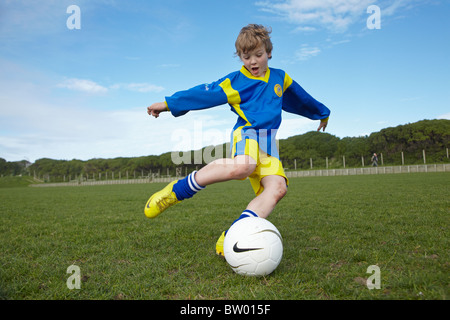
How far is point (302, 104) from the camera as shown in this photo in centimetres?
426

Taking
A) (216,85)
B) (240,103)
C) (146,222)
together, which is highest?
(216,85)

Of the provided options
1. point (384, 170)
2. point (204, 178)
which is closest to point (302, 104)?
point (204, 178)

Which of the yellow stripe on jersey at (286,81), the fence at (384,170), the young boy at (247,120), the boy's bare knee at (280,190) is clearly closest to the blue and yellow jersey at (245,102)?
the young boy at (247,120)

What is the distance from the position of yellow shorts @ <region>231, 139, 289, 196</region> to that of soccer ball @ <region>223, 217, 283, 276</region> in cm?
70

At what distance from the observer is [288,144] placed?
186 feet

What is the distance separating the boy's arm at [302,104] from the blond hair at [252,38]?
0.71 m

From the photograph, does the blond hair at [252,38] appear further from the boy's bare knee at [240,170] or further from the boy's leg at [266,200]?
the boy's leg at [266,200]

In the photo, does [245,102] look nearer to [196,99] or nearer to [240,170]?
[196,99]

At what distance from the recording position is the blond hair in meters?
3.35

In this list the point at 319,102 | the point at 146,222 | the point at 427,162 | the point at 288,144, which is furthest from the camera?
the point at 288,144
